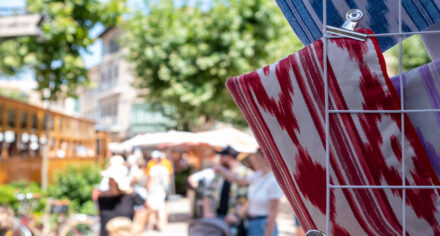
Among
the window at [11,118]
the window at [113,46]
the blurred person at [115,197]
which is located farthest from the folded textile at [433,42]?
the window at [113,46]

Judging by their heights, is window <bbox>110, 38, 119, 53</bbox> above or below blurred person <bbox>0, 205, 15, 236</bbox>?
above

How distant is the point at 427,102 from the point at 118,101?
53490mm

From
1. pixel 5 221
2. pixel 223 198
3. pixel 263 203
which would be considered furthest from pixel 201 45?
pixel 263 203

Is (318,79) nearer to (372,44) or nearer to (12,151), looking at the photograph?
(372,44)

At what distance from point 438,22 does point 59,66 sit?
42.6 ft

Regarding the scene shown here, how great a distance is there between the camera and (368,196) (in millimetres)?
1187

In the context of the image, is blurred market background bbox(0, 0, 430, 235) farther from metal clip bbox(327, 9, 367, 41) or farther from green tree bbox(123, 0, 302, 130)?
metal clip bbox(327, 9, 367, 41)

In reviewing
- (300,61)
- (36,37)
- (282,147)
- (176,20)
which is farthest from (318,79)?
(176,20)

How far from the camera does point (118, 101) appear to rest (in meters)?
53.8

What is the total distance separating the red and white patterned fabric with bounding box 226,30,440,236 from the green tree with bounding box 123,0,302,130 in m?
20.2

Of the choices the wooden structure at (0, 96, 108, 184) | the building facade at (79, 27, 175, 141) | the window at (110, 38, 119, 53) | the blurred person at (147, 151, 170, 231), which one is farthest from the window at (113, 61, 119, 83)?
the blurred person at (147, 151, 170, 231)

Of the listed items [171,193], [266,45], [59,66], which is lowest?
[171,193]

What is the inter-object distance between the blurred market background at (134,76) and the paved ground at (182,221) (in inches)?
1.8

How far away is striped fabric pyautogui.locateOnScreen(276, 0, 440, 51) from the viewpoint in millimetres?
1280
